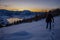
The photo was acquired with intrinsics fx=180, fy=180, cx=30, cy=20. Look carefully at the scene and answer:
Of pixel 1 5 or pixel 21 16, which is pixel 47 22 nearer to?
pixel 21 16

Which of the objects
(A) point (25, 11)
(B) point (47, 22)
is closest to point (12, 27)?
(A) point (25, 11)

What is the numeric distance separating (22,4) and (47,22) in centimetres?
36

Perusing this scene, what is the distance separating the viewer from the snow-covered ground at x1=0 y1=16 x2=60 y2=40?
2031mm

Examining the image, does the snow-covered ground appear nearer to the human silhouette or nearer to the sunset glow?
the human silhouette

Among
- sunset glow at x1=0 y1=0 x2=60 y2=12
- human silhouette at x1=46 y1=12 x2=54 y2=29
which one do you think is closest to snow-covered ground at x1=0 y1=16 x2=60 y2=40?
human silhouette at x1=46 y1=12 x2=54 y2=29

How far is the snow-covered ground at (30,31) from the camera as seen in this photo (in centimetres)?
203

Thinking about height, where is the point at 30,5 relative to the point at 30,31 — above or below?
above

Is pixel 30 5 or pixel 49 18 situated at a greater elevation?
pixel 30 5

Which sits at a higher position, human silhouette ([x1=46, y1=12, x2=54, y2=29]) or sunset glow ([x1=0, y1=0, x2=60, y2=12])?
sunset glow ([x1=0, y1=0, x2=60, y2=12])

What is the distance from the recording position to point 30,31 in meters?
2.07

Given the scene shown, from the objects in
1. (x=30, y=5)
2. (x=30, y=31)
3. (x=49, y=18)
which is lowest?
(x=30, y=31)

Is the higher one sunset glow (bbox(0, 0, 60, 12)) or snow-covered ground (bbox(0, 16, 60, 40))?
sunset glow (bbox(0, 0, 60, 12))

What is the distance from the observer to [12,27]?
6.77ft

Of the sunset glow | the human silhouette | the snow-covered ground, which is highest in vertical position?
the sunset glow
